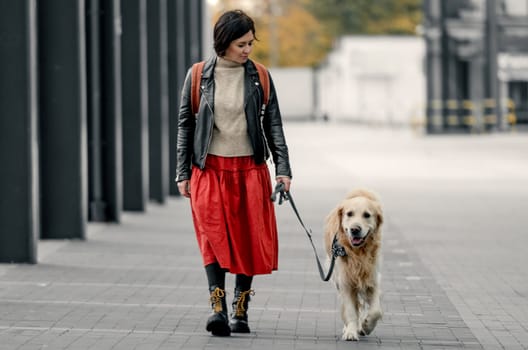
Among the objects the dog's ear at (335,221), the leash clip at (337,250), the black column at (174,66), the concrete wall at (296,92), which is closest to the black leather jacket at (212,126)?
the dog's ear at (335,221)

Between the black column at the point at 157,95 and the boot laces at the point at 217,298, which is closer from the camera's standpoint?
the boot laces at the point at 217,298

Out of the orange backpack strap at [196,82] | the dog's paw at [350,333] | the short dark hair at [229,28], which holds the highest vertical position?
the short dark hair at [229,28]

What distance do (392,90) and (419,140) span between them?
87.9 feet

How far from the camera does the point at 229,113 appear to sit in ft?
24.2

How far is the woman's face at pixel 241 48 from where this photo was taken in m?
7.25

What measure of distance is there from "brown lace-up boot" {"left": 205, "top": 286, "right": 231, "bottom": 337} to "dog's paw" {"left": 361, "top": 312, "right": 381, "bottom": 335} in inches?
30.7

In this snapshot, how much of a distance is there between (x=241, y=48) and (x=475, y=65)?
143 feet

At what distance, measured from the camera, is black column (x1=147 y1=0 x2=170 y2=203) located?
18578 mm

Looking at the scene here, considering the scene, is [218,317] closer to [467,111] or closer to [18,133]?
[18,133]

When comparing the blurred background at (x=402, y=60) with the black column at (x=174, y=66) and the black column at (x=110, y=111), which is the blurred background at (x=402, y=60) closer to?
the black column at (x=174, y=66)

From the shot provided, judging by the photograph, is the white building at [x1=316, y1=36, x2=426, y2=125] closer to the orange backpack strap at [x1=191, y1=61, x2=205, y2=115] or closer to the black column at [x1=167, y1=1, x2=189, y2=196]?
the black column at [x1=167, y1=1, x2=189, y2=196]

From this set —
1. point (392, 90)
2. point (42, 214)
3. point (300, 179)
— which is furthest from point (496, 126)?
point (42, 214)

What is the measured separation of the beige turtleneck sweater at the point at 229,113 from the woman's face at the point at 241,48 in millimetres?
64

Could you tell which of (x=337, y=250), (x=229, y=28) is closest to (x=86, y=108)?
(x=229, y=28)
